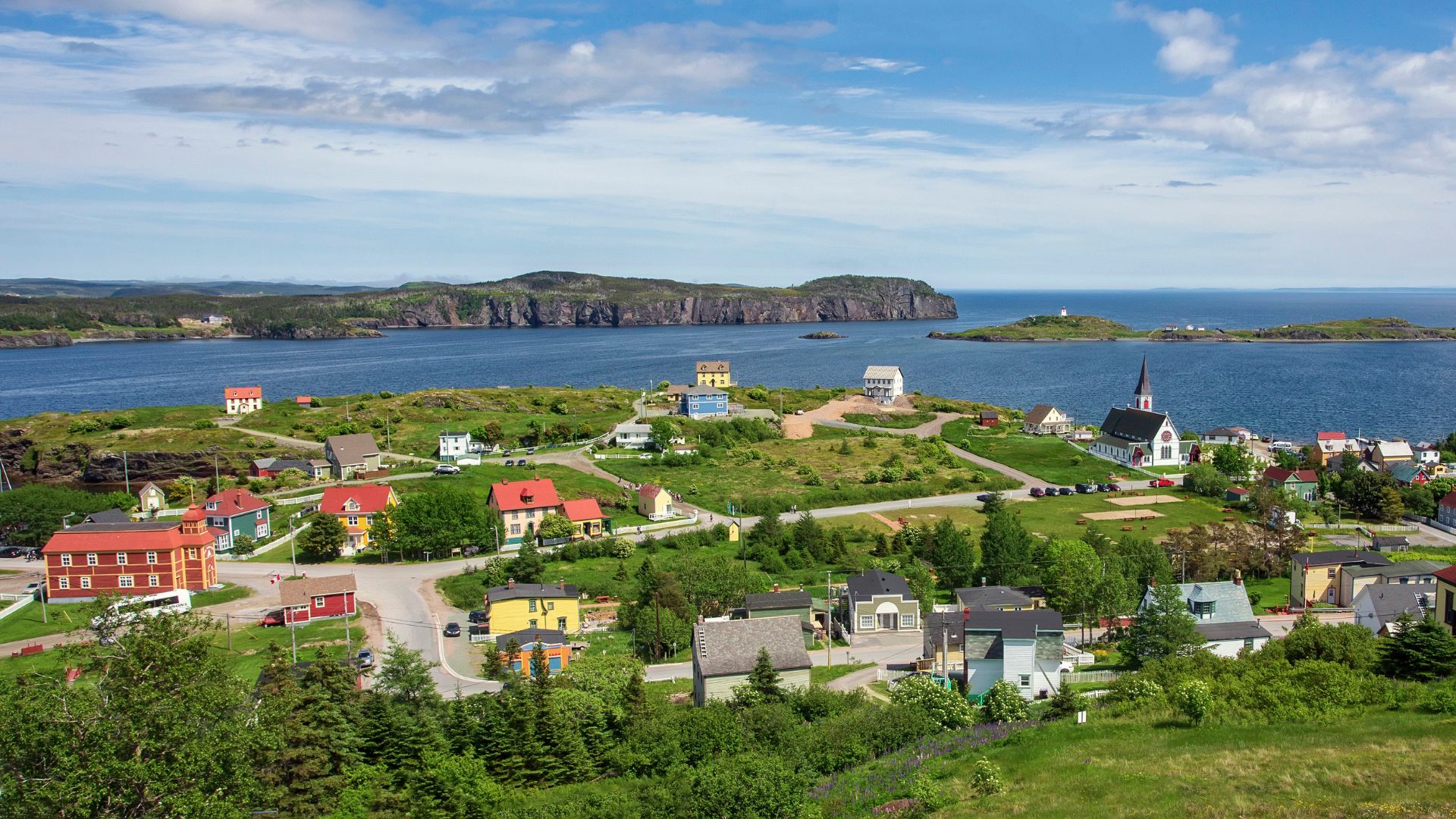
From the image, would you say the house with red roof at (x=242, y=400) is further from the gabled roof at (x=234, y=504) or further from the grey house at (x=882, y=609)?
the grey house at (x=882, y=609)

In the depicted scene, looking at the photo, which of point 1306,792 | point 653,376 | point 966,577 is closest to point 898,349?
point 653,376

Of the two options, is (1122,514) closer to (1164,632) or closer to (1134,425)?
(1134,425)

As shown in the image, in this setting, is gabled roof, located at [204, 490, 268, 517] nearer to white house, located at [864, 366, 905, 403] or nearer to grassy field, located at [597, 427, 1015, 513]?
grassy field, located at [597, 427, 1015, 513]

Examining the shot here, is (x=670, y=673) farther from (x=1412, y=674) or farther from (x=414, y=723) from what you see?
(x=1412, y=674)

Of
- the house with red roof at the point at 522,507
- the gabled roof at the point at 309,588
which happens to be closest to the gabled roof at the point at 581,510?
the house with red roof at the point at 522,507

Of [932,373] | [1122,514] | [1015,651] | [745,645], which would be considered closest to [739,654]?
[745,645]

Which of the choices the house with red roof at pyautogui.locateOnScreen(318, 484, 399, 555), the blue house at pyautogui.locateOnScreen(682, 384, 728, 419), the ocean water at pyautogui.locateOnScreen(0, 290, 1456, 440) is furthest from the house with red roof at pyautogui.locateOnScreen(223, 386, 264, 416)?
the house with red roof at pyautogui.locateOnScreen(318, 484, 399, 555)
